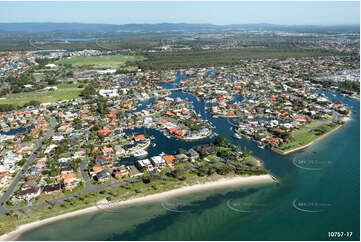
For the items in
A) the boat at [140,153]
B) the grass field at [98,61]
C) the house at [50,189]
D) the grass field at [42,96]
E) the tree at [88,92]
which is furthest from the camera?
the grass field at [98,61]

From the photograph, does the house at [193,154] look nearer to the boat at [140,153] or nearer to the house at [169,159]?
Answer: the house at [169,159]

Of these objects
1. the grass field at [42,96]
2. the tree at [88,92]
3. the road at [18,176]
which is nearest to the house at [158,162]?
the road at [18,176]

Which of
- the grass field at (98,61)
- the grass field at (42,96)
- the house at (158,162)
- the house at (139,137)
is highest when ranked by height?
the grass field at (98,61)

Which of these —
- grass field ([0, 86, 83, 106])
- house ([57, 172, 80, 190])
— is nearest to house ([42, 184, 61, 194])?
house ([57, 172, 80, 190])

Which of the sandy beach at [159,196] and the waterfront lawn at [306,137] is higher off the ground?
the waterfront lawn at [306,137]

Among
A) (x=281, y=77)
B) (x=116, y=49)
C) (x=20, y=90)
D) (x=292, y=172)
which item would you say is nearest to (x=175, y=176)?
(x=292, y=172)

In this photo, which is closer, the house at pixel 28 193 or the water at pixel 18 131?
the house at pixel 28 193

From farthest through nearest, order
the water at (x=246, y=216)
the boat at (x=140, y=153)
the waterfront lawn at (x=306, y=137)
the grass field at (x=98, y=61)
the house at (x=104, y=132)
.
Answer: the grass field at (x=98, y=61)
the house at (x=104, y=132)
the waterfront lawn at (x=306, y=137)
the boat at (x=140, y=153)
the water at (x=246, y=216)
